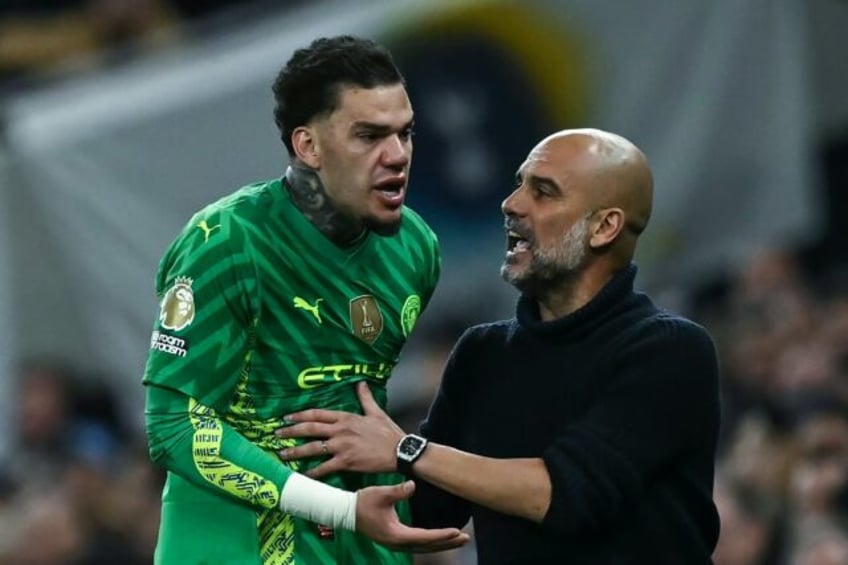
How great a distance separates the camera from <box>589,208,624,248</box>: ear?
5.04m

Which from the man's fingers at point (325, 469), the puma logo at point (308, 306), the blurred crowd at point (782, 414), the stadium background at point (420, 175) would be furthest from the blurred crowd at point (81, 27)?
the man's fingers at point (325, 469)

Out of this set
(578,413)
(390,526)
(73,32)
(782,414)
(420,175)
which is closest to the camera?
(390,526)

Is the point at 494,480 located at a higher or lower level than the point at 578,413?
lower

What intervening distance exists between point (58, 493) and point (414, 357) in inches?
57.3

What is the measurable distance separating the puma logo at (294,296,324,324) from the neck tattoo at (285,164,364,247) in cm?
15

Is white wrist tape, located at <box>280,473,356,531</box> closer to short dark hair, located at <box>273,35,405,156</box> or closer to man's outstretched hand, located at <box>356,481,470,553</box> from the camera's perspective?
man's outstretched hand, located at <box>356,481,470,553</box>

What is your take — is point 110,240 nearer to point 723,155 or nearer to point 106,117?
point 106,117

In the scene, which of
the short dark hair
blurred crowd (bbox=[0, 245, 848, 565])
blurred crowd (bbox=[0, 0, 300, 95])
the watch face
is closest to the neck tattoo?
the short dark hair

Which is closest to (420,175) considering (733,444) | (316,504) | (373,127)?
(733,444)

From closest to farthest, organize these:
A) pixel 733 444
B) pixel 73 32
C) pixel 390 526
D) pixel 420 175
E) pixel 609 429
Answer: pixel 390 526 < pixel 609 429 < pixel 733 444 < pixel 420 175 < pixel 73 32

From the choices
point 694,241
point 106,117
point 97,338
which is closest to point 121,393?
point 97,338

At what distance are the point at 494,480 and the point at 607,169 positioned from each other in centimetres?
70

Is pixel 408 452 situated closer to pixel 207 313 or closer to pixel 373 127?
pixel 207 313

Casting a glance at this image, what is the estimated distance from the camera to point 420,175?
9102 mm
